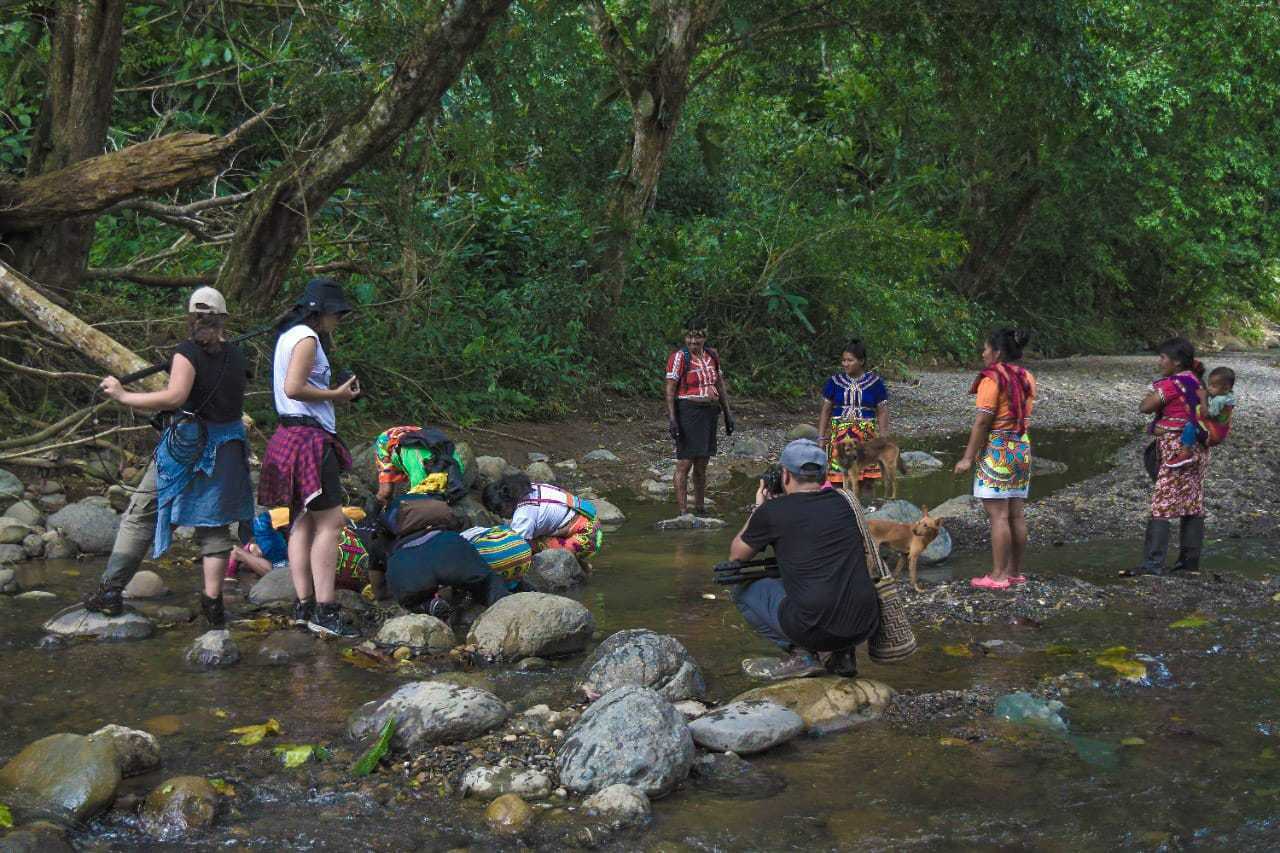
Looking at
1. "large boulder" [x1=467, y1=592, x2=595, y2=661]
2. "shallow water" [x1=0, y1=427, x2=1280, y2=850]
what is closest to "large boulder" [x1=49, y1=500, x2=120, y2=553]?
"shallow water" [x1=0, y1=427, x2=1280, y2=850]

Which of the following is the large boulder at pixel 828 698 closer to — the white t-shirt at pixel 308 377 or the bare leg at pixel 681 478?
the white t-shirt at pixel 308 377

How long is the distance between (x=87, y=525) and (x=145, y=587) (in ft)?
4.55

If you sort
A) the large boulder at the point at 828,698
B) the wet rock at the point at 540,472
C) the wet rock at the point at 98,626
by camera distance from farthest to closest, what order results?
1. the wet rock at the point at 540,472
2. the wet rock at the point at 98,626
3. the large boulder at the point at 828,698

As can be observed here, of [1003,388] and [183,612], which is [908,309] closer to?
[1003,388]

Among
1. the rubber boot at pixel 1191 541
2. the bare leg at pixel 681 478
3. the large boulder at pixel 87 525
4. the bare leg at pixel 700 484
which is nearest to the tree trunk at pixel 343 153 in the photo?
the large boulder at pixel 87 525

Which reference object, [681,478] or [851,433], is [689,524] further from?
[851,433]

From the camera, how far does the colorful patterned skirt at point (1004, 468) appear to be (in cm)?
742

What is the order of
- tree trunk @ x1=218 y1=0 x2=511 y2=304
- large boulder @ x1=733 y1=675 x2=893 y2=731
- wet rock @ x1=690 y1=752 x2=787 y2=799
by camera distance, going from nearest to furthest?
wet rock @ x1=690 y1=752 x2=787 y2=799
large boulder @ x1=733 y1=675 x2=893 y2=731
tree trunk @ x1=218 y1=0 x2=511 y2=304

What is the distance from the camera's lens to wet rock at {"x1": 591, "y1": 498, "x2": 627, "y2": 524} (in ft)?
33.3

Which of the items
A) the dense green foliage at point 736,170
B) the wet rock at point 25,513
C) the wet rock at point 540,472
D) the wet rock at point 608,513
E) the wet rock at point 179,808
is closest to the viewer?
the wet rock at point 179,808

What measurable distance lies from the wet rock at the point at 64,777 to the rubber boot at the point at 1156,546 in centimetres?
635

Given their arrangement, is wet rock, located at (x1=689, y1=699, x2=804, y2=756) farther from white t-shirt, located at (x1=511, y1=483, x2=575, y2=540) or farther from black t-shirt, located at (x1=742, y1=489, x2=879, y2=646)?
white t-shirt, located at (x1=511, y1=483, x2=575, y2=540)

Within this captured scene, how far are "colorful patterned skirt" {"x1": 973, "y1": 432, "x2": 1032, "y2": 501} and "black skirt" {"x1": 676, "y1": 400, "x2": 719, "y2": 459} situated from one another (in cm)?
299

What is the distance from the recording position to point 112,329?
9.68 metres
